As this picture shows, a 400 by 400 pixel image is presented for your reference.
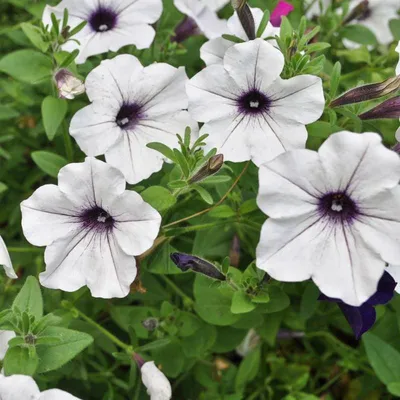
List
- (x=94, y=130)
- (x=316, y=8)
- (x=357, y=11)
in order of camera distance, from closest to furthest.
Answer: (x=94, y=130)
(x=357, y=11)
(x=316, y=8)

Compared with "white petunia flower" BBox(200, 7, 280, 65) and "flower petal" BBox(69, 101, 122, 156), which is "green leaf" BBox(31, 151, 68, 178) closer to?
"flower petal" BBox(69, 101, 122, 156)

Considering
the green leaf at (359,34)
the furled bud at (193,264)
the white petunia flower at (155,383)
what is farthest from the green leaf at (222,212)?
the green leaf at (359,34)

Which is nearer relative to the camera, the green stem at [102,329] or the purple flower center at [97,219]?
the purple flower center at [97,219]

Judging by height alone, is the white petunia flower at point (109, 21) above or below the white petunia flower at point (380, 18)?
below

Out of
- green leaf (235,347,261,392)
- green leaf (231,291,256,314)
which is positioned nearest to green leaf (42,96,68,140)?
green leaf (231,291,256,314)

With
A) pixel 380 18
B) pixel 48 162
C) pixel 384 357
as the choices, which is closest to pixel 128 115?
pixel 48 162

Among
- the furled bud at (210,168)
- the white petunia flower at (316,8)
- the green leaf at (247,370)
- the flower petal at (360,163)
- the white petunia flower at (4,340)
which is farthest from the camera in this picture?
the white petunia flower at (316,8)

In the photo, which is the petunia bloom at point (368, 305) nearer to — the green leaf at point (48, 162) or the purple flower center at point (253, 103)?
the purple flower center at point (253, 103)

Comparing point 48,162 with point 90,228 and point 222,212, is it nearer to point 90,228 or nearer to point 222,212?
point 90,228
